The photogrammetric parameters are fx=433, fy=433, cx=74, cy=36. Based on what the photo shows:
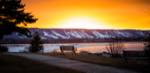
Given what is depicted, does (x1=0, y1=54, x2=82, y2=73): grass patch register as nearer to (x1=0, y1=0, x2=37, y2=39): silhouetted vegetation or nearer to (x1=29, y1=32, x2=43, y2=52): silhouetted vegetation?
(x1=0, y1=0, x2=37, y2=39): silhouetted vegetation

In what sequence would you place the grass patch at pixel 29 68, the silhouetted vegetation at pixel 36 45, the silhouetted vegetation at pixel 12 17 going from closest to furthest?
the grass patch at pixel 29 68 < the silhouetted vegetation at pixel 12 17 < the silhouetted vegetation at pixel 36 45

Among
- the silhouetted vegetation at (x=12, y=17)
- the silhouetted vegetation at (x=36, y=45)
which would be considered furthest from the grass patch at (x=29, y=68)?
the silhouetted vegetation at (x=36, y=45)

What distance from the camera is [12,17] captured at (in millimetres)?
28844

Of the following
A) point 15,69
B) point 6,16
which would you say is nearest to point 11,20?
point 6,16

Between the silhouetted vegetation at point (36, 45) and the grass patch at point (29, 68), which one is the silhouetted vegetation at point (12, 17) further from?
the silhouetted vegetation at point (36, 45)

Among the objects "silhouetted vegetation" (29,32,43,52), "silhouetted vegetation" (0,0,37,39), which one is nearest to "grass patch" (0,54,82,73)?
"silhouetted vegetation" (0,0,37,39)

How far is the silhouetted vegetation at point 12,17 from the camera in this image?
28.3 meters

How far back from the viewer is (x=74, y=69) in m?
23.2

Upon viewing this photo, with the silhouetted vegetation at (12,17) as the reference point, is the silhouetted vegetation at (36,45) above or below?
below

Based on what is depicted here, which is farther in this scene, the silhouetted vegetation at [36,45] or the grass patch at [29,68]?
the silhouetted vegetation at [36,45]

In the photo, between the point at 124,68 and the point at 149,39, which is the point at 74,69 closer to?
Answer: the point at 124,68

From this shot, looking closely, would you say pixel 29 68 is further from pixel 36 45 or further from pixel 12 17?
pixel 36 45

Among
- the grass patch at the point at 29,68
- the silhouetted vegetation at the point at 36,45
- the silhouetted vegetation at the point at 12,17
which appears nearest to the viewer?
the grass patch at the point at 29,68

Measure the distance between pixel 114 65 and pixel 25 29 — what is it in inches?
303
